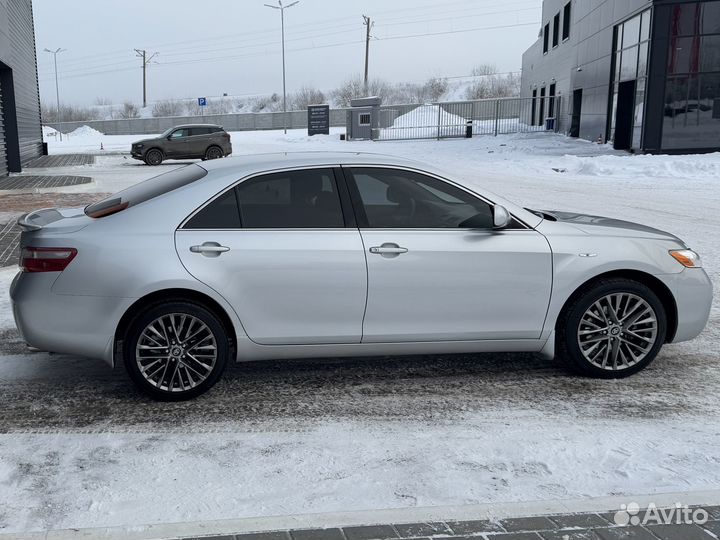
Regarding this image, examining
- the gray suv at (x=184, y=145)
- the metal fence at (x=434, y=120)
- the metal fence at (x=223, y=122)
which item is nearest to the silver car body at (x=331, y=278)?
the gray suv at (x=184, y=145)

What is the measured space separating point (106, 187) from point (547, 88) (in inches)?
1472

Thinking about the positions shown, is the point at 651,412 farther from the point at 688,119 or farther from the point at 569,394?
the point at 688,119

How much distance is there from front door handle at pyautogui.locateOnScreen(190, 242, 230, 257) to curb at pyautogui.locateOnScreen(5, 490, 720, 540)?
1.88 m

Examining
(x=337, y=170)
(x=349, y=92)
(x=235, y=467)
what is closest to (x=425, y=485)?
(x=235, y=467)

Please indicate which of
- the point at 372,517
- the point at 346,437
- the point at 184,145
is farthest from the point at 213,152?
the point at 372,517

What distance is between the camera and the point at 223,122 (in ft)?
250

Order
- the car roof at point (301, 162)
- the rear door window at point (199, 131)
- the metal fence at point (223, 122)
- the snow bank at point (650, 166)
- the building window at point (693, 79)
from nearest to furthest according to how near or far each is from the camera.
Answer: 1. the car roof at point (301, 162)
2. the snow bank at point (650, 166)
3. the building window at point (693, 79)
4. the rear door window at point (199, 131)
5. the metal fence at point (223, 122)

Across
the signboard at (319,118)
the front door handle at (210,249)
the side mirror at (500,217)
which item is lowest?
the front door handle at (210,249)

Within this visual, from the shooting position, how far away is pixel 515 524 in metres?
3.30

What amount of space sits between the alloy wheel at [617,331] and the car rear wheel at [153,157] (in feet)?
87.2

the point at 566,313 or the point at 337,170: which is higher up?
the point at 337,170

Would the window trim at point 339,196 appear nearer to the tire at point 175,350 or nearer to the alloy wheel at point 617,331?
the tire at point 175,350

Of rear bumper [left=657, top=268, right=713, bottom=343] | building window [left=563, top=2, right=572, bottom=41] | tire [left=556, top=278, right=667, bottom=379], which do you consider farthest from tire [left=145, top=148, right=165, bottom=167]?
rear bumper [left=657, top=268, right=713, bottom=343]

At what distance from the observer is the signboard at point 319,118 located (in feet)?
163
